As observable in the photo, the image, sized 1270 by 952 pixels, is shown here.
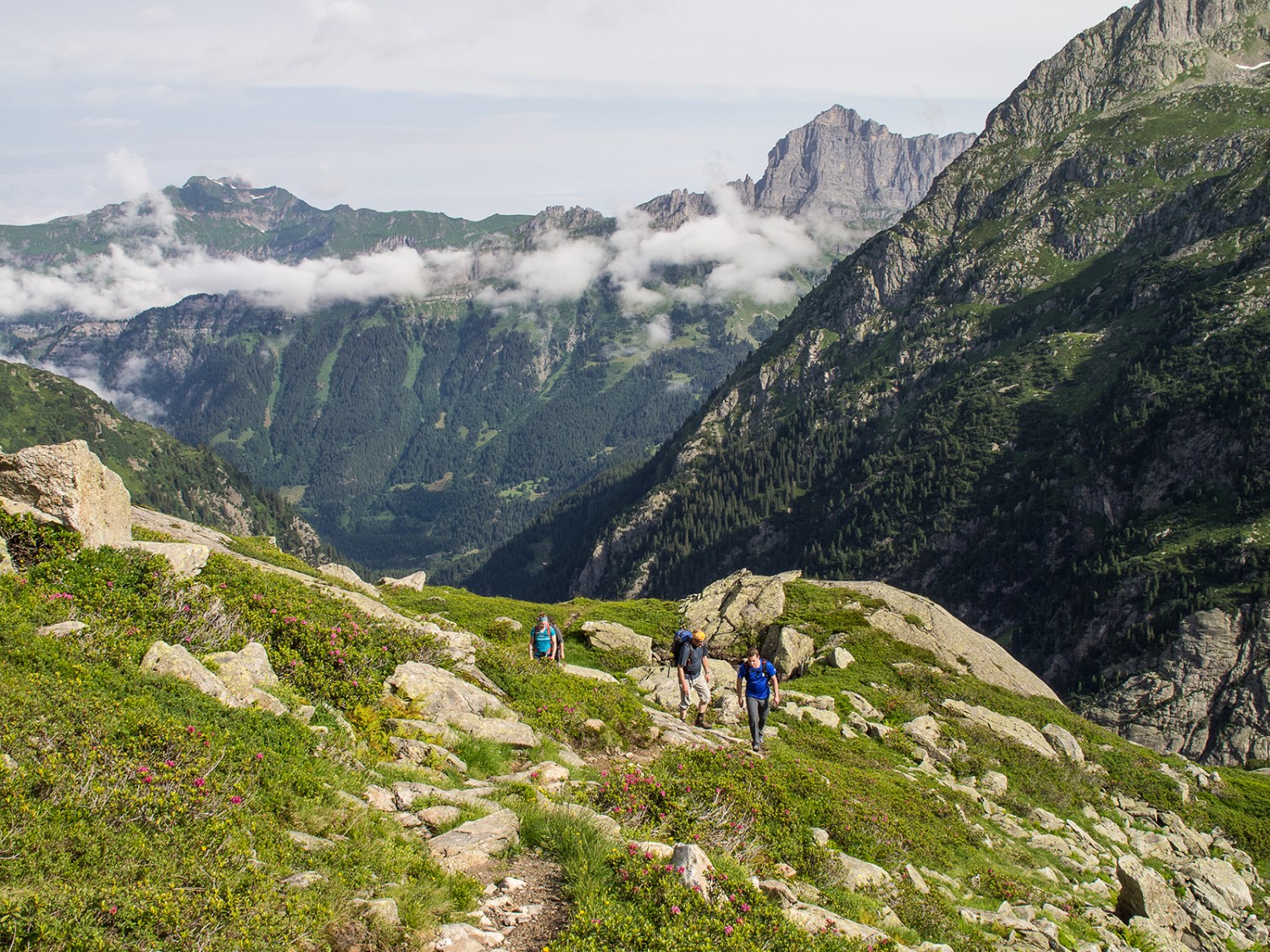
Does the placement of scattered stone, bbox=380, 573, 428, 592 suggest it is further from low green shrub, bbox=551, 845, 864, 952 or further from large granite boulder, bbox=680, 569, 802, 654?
low green shrub, bbox=551, 845, 864, 952

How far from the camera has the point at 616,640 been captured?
3531cm

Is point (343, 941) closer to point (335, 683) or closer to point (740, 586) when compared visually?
point (335, 683)

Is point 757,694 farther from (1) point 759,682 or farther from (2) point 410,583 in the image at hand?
(2) point 410,583

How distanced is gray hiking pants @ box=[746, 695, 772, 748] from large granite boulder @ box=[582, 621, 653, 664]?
1206cm

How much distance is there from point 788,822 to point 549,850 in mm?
6712

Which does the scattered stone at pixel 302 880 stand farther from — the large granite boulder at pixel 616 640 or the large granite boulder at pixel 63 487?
the large granite boulder at pixel 616 640

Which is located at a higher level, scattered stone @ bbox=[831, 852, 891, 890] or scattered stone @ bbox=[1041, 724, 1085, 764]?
scattered stone @ bbox=[831, 852, 891, 890]

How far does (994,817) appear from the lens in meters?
23.8

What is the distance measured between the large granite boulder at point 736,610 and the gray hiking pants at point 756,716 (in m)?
15.3

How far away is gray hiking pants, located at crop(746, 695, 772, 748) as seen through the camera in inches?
884

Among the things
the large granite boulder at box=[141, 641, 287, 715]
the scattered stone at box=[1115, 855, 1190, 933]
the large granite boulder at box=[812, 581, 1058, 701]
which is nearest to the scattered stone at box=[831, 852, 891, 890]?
the scattered stone at box=[1115, 855, 1190, 933]

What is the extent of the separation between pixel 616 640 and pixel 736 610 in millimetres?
8993

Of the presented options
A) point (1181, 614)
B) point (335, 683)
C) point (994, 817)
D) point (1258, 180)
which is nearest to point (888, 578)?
point (1181, 614)

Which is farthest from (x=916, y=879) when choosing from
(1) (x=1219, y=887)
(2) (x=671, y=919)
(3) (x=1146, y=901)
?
(1) (x=1219, y=887)
